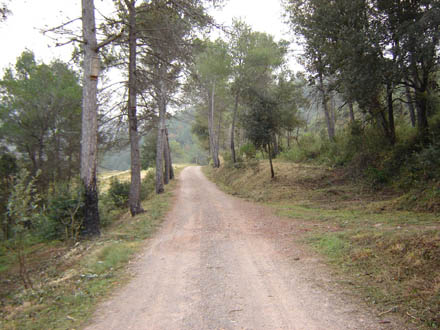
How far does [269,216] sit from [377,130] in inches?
304

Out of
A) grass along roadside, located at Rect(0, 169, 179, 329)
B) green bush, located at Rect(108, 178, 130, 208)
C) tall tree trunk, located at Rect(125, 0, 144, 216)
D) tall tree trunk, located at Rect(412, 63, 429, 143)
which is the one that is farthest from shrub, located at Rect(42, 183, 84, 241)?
tall tree trunk, located at Rect(412, 63, 429, 143)

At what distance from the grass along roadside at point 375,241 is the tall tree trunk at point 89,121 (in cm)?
587

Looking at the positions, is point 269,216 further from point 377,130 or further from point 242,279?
point 377,130

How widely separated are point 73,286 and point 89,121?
498 centimetres

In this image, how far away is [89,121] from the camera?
8.36 m

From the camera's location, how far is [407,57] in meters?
9.39

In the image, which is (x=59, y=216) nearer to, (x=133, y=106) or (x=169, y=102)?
(x=133, y=106)

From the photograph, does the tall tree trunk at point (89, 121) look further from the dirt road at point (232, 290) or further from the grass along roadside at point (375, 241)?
the grass along roadside at point (375, 241)

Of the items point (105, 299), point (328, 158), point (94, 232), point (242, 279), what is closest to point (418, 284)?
point (242, 279)

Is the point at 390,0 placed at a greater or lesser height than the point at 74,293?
greater

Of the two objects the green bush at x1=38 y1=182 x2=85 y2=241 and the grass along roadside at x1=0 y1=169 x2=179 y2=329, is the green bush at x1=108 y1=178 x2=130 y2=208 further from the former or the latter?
the grass along roadside at x1=0 y1=169 x2=179 y2=329

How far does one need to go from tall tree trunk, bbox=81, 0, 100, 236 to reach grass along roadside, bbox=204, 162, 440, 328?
587 centimetres

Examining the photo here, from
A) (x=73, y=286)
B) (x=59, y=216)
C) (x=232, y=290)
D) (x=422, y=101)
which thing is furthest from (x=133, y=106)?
(x=422, y=101)

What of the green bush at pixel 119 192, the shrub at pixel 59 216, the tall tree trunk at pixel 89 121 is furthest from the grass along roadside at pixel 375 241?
the green bush at pixel 119 192
